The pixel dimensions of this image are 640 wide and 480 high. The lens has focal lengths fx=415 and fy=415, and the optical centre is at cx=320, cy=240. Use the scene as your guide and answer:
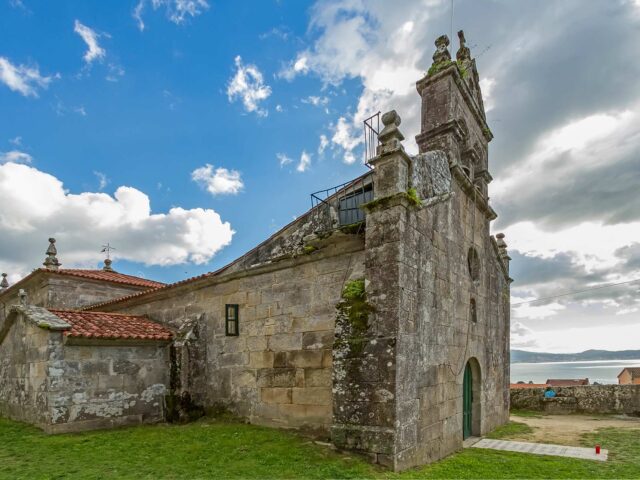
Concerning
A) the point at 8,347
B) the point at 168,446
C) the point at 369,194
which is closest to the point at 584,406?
the point at 369,194

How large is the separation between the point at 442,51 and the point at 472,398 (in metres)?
8.42

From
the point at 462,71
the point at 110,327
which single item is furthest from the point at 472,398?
the point at 110,327

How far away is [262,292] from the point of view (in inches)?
356

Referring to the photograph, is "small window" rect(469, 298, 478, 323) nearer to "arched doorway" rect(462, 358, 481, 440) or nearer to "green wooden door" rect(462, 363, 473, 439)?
"arched doorway" rect(462, 358, 481, 440)

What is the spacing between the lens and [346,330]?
6316mm

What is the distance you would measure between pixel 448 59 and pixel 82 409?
1125cm

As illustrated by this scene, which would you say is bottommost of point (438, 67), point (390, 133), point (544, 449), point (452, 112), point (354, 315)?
point (544, 449)

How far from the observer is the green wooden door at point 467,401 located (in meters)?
9.43

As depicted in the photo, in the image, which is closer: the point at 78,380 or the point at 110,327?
the point at 78,380

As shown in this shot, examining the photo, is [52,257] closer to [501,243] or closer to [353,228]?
[353,228]

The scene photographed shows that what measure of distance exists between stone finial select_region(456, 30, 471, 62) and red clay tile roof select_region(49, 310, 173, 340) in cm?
1058

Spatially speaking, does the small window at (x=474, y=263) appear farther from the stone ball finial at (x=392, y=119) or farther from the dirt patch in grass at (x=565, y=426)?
the stone ball finial at (x=392, y=119)

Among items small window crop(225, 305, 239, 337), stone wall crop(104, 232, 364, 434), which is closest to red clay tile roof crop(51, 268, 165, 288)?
stone wall crop(104, 232, 364, 434)

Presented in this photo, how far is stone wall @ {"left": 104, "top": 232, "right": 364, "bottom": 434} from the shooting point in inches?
301
